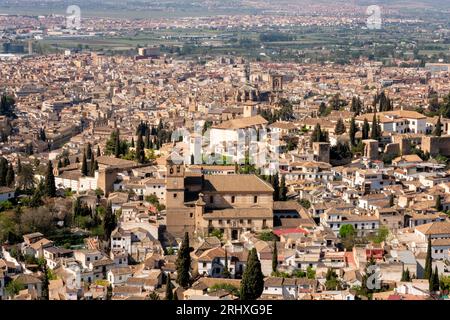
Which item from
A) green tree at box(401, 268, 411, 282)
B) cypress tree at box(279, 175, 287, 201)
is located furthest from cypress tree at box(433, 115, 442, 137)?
green tree at box(401, 268, 411, 282)

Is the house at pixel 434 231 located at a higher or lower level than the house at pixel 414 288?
lower

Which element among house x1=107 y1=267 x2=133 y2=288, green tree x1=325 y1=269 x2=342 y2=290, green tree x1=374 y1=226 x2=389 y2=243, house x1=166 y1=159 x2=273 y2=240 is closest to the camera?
green tree x1=325 y1=269 x2=342 y2=290

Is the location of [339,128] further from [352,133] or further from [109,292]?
[109,292]

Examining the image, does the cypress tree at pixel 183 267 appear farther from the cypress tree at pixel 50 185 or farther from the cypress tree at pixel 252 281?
the cypress tree at pixel 50 185

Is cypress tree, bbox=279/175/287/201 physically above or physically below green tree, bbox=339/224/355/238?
above

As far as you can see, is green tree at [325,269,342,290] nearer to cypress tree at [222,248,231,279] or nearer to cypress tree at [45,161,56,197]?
cypress tree at [222,248,231,279]

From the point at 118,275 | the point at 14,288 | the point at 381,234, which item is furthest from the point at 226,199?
the point at 14,288

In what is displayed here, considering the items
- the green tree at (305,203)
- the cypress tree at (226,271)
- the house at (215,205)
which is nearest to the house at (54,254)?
the house at (215,205)

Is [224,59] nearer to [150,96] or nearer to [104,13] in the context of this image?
[150,96]

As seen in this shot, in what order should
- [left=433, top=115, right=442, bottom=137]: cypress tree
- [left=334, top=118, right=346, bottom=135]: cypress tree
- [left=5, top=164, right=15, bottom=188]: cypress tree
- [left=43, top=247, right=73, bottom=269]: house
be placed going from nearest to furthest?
1. [left=43, top=247, right=73, bottom=269]: house
2. [left=5, top=164, right=15, bottom=188]: cypress tree
3. [left=433, top=115, right=442, bottom=137]: cypress tree
4. [left=334, top=118, right=346, bottom=135]: cypress tree

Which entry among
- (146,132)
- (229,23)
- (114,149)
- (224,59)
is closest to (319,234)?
(114,149)

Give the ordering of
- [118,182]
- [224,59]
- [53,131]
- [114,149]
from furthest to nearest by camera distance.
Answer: [224,59] < [53,131] < [114,149] < [118,182]
